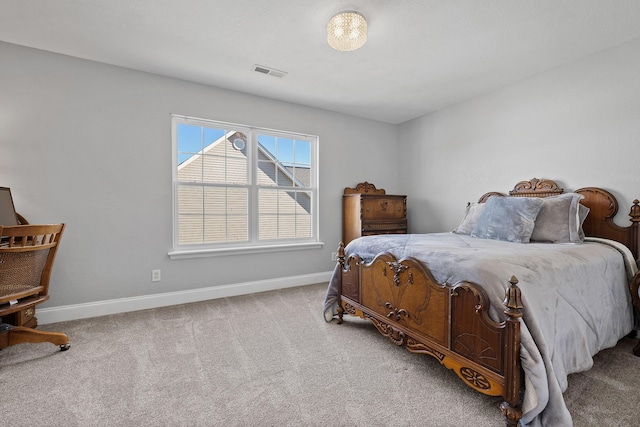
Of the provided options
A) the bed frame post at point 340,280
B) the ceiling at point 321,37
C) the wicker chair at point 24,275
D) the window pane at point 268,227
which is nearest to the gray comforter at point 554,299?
the bed frame post at point 340,280

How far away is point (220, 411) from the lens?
1.45 metres

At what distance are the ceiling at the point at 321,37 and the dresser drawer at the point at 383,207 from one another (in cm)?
146

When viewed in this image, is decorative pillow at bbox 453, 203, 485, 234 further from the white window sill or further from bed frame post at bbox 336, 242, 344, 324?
the white window sill

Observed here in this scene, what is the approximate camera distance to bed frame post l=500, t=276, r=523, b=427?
4.15 feet

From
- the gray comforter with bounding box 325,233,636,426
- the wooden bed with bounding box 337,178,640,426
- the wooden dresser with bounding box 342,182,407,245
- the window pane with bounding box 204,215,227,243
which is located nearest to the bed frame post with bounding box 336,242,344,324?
the wooden bed with bounding box 337,178,640,426

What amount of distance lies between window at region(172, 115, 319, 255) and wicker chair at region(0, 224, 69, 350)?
1.19 m

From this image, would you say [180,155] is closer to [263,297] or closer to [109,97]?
[109,97]

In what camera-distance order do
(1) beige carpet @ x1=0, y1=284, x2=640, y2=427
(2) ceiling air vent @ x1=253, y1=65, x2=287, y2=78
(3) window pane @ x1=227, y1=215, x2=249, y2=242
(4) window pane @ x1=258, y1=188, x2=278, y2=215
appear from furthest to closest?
(4) window pane @ x1=258, y1=188, x2=278, y2=215, (3) window pane @ x1=227, y1=215, x2=249, y2=242, (2) ceiling air vent @ x1=253, y1=65, x2=287, y2=78, (1) beige carpet @ x1=0, y1=284, x2=640, y2=427

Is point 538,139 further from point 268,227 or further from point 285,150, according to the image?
point 268,227

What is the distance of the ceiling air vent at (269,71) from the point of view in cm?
285

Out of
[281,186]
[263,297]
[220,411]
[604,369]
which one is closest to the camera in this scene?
[220,411]

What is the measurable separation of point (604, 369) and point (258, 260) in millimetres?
3135

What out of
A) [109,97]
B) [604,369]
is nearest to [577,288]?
[604,369]

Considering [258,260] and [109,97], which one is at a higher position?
[109,97]
